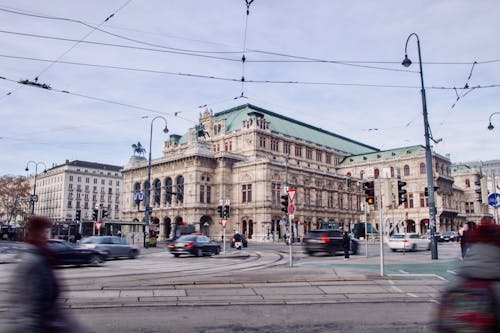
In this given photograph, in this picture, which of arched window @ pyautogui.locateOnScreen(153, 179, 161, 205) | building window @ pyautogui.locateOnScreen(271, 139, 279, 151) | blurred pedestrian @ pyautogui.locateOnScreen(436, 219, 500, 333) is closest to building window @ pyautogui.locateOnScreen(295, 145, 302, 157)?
building window @ pyautogui.locateOnScreen(271, 139, 279, 151)

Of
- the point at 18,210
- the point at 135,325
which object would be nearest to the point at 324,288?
the point at 135,325

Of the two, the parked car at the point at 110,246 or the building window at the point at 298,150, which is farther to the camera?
the building window at the point at 298,150

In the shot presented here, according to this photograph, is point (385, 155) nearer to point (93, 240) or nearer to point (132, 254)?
point (132, 254)

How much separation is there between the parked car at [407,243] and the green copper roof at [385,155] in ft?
191

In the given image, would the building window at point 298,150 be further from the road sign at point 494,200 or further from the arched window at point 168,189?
the road sign at point 494,200

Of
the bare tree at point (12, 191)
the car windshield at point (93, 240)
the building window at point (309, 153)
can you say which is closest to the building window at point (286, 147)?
the building window at point (309, 153)

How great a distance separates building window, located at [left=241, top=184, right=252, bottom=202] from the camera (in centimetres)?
7062

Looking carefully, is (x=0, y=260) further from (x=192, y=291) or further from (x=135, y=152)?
(x=135, y=152)

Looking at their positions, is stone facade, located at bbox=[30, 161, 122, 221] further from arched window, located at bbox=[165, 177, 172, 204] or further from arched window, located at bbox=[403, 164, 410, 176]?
arched window, located at bbox=[403, 164, 410, 176]

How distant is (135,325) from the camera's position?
771 centimetres

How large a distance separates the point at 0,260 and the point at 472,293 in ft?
78.9

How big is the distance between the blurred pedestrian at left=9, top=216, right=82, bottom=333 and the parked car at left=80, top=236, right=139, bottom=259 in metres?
21.4

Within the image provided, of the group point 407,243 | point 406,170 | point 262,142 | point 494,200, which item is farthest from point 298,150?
point 494,200

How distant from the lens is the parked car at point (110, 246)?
24875mm
